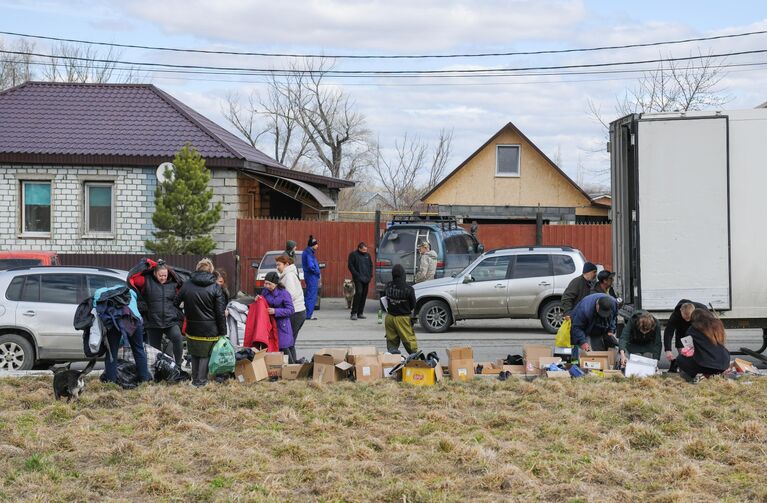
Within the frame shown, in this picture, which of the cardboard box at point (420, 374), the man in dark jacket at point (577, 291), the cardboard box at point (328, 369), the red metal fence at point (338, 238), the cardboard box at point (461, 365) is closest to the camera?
the cardboard box at point (420, 374)

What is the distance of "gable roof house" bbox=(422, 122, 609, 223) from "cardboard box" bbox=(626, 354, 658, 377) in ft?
96.7

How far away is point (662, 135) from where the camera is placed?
1277 cm

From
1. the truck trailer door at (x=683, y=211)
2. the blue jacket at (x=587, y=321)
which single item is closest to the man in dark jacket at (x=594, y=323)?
the blue jacket at (x=587, y=321)

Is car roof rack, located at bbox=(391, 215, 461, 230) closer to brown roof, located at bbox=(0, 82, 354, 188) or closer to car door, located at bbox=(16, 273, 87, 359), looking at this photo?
brown roof, located at bbox=(0, 82, 354, 188)

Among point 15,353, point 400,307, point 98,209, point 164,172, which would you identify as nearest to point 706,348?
point 400,307

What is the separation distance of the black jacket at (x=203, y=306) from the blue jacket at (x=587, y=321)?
4.29 metres

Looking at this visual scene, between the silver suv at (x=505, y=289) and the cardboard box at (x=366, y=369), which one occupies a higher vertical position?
the silver suv at (x=505, y=289)

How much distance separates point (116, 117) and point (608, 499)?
2364 cm

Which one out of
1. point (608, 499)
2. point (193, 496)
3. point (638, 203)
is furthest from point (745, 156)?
point (193, 496)

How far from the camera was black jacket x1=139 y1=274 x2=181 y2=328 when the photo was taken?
1213 centimetres

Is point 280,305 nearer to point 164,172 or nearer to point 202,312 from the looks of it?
point 202,312

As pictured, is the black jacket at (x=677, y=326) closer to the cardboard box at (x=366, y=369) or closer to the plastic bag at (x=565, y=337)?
the plastic bag at (x=565, y=337)

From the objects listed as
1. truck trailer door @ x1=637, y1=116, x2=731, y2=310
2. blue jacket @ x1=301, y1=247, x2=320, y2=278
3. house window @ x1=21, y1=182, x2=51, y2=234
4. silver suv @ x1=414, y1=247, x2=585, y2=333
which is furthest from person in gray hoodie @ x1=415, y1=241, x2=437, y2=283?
house window @ x1=21, y1=182, x2=51, y2=234

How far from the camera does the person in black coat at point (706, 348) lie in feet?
37.9
